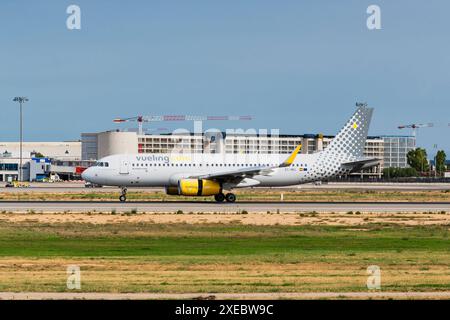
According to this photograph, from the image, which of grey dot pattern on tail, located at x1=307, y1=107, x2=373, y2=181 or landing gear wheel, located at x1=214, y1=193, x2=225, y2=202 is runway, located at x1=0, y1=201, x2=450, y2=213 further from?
grey dot pattern on tail, located at x1=307, y1=107, x2=373, y2=181

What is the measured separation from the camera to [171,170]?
69.5m

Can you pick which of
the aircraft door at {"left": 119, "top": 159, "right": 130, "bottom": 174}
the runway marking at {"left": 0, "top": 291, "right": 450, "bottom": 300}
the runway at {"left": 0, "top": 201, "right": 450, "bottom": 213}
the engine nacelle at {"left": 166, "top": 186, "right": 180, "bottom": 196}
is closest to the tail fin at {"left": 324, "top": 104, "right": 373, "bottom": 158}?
the runway at {"left": 0, "top": 201, "right": 450, "bottom": 213}

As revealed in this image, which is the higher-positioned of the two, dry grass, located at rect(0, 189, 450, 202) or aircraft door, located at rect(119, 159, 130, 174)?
aircraft door, located at rect(119, 159, 130, 174)

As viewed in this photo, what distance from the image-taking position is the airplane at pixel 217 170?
6770cm

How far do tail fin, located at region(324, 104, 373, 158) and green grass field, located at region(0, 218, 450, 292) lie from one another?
95.3 ft

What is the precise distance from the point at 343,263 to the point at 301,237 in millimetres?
10343

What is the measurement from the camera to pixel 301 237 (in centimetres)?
4003

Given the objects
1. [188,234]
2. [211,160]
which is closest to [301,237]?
[188,234]

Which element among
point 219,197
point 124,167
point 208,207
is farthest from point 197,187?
point 124,167

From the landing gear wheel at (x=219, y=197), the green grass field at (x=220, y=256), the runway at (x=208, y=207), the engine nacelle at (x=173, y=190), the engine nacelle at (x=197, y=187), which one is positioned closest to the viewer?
the green grass field at (x=220, y=256)

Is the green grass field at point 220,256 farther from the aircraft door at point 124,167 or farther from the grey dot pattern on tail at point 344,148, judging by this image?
the grey dot pattern on tail at point 344,148

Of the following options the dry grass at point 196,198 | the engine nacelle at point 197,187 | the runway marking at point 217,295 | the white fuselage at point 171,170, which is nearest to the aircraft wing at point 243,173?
the white fuselage at point 171,170

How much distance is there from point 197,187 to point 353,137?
18.0 metres

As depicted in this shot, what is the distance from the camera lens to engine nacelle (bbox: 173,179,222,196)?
65.7 metres
